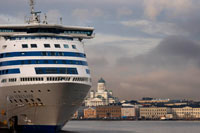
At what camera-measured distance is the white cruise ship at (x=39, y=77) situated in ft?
167

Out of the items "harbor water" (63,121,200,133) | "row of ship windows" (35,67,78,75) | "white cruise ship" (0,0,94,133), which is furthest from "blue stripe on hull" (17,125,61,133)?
"harbor water" (63,121,200,133)

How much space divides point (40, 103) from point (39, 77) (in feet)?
8.68

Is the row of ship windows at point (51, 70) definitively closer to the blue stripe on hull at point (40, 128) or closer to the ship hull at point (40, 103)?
the ship hull at point (40, 103)

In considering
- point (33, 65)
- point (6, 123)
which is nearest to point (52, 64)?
point (33, 65)

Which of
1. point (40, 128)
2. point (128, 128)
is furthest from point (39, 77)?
point (128, 128)

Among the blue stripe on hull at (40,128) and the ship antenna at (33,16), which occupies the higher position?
the ship antenna at (33,16)

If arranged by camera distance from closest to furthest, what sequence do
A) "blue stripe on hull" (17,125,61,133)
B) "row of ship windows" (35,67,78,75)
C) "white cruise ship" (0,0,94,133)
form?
1. "white cruise ship" (0,0,94,133)
2. "row of ship windows" (35,67,78,75)
3. "blue stripe on hull" (17,125,61,133)

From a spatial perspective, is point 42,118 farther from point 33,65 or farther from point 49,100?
point 33,65

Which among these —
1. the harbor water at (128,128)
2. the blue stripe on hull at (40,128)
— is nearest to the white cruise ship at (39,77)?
the blue stripe on hull at (40,128)

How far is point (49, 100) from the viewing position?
5103 centimetres

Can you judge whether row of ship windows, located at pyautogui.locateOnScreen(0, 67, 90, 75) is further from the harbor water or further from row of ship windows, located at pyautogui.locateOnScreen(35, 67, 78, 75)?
the harbor water

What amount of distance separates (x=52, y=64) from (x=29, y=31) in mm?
5292

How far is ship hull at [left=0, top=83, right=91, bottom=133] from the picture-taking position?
50.7 metres

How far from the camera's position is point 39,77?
5094cm
